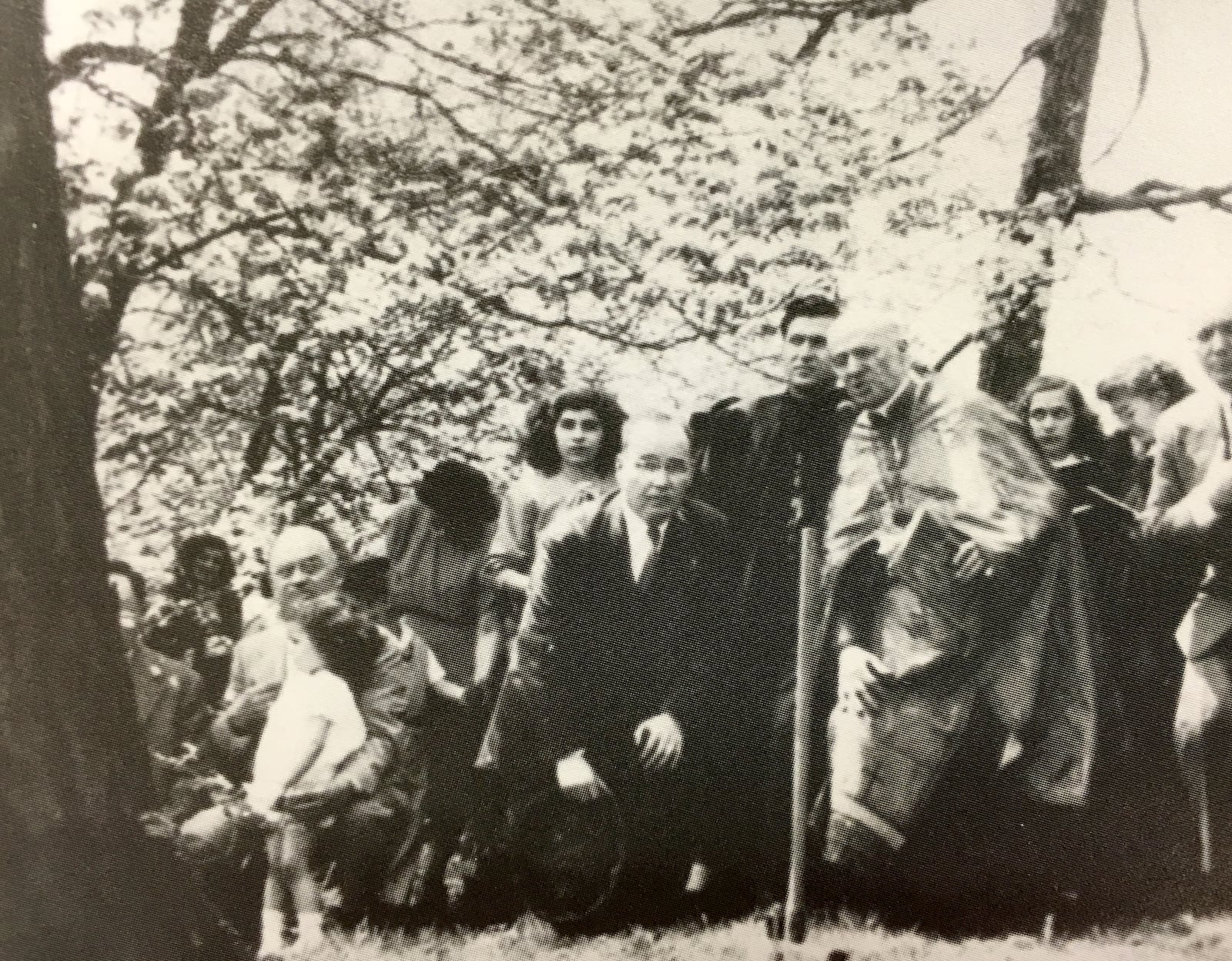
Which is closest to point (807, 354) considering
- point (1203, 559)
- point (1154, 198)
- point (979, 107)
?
point (979, 107)

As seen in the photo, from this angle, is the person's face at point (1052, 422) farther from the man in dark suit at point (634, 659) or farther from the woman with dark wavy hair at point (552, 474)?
the woman with dark wavy hair at point (552, 474)

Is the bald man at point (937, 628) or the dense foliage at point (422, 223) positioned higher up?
the dense foliage at point (422, 223)

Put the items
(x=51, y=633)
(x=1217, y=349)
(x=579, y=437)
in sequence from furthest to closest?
(x=1217, y=349) → (x=579, y=437) → (x=51, y=633)

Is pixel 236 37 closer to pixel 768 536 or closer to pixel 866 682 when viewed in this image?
pixel 768 536

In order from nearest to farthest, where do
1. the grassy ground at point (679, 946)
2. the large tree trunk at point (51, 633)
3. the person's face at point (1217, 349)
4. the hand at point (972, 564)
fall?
the large tree trunk at point (51, 633), the grassy ground at point (679, 946), the hand at point (972, 564), the person's face at point (1217, 349)

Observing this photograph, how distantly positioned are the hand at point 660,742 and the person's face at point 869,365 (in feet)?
3.39

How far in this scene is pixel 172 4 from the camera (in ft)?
11.3

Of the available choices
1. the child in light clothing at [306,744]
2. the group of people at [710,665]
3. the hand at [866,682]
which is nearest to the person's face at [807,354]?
the group of people at [710,665]

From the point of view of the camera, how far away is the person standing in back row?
3.35 meters

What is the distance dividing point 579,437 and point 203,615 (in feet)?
3.79

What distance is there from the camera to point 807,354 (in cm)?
345

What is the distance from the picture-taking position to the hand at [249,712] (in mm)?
3359

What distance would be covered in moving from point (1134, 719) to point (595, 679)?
154 cm

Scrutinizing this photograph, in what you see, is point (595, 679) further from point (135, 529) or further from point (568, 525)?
point (135, 529)
